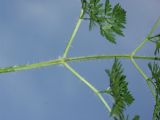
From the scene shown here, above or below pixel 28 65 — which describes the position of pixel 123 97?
below

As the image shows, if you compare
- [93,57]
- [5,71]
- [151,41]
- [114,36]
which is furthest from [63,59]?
[151,41]

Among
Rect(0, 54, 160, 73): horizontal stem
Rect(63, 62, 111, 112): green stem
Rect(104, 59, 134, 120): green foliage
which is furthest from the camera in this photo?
Rect(104, 59, 134, 120): green foliage

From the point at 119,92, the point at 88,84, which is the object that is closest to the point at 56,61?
the point at 88,84

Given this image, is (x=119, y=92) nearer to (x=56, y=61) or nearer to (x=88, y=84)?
(x=88, y=84)

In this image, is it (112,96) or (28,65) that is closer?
(28,65)

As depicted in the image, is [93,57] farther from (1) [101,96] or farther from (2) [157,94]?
(2) [157,94]
